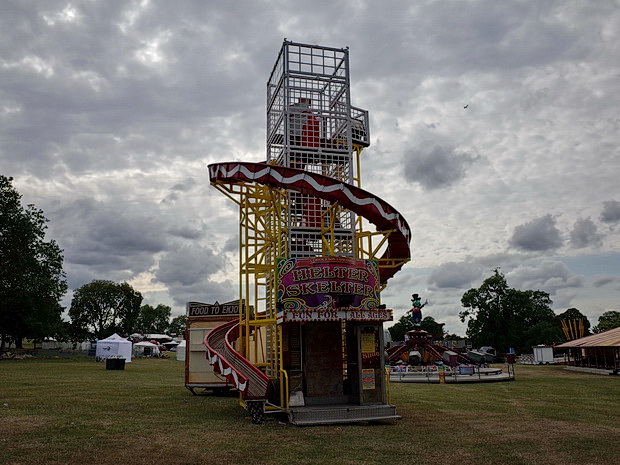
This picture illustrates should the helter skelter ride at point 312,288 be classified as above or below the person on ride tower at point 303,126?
below

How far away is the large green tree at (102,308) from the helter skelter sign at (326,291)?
272ft

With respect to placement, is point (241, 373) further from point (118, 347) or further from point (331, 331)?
point (118, 347)

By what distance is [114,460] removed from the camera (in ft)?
30.8

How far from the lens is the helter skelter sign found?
13.9m

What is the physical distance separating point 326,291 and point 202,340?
363 inches

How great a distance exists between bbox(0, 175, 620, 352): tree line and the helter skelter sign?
44317 mm

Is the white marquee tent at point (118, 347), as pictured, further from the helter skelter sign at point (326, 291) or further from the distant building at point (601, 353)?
the helter skelter sign at point (326, 291)

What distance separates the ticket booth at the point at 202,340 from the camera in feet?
69.4

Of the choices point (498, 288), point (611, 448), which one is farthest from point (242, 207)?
point (498, 288)

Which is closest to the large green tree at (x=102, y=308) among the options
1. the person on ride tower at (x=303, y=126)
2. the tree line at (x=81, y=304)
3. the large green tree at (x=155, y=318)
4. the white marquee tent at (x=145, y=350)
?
the tree line at (x=81, y=304)

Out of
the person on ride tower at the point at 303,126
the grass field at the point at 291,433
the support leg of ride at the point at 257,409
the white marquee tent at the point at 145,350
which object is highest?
the person on ride tower at the point at 303,126

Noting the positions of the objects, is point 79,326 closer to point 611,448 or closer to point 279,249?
point 279,249

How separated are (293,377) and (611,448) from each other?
24.9ft

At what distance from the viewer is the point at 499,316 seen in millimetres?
69375
